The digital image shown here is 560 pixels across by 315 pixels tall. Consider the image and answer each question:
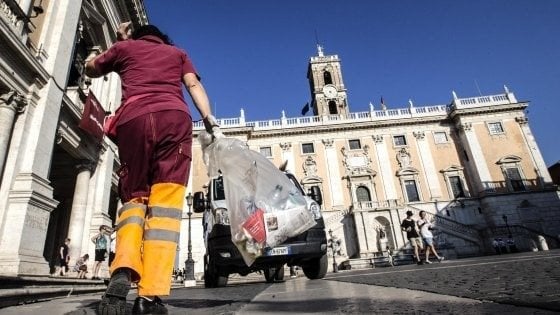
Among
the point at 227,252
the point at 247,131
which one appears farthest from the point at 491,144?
the point at 227,252

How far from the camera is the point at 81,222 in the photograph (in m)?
9.99

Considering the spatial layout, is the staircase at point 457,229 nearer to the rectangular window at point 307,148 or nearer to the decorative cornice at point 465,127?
the decorative cornice at point 465,127

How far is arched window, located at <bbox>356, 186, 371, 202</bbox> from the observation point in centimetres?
3014

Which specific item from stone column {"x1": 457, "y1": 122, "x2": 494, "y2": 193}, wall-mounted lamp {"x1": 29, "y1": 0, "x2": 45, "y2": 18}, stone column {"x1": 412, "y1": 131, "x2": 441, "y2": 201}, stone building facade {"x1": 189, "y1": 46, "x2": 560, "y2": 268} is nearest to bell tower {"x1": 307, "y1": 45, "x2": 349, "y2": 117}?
stone building facade {"x1": 189, "y1": 46, "x2": 560, "y2": 268}

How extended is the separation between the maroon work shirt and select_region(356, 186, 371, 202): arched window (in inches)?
1147

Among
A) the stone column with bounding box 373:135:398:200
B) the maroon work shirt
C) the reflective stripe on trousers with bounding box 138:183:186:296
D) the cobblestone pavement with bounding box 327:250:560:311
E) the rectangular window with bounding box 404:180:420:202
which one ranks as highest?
the stone column with bounding box 373:135:398:200

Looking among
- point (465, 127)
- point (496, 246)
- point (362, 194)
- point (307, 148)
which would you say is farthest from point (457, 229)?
point (307, 148)

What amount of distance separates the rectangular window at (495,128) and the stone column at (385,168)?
994cm

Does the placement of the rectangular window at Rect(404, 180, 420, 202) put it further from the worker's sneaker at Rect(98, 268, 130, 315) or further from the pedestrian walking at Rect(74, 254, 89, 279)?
the worker's sneaker at Rect(98, 268, 130, 315)

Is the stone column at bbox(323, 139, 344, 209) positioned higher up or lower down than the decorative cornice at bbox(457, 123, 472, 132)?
lower down

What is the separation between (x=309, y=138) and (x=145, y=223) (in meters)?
31.3

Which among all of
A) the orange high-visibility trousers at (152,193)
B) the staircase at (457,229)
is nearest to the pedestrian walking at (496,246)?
the staircase at (457,229)

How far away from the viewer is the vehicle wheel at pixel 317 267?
18.4 ft

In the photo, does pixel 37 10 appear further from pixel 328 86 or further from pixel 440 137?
pixel 328 86
